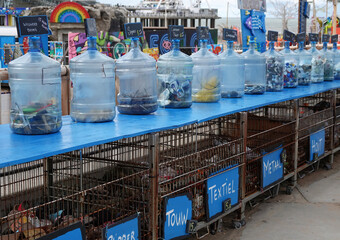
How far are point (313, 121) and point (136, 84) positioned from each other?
332 cm

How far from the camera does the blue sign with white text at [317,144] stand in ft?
21.5

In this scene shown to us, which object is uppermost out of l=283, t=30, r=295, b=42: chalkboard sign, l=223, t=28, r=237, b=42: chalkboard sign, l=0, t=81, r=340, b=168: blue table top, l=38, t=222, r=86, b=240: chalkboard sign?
l=283, t=30, r=295, b=42: chalkboard sign

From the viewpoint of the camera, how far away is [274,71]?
6.52 metres

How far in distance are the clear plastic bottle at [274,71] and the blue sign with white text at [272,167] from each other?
1.04 m

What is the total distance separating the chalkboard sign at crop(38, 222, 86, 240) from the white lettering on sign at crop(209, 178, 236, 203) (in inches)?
67.0

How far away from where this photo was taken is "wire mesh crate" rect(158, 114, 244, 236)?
3992 mm

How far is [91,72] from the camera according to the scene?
402cm

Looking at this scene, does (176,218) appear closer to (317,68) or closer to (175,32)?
(175,32)

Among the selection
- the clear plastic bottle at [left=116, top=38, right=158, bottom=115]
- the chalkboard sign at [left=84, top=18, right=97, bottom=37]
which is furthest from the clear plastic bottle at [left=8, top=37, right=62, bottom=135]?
the clear plastic bottle at [left=116, top=38, right=158, bottom=115]

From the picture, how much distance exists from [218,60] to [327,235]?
6.96 ft

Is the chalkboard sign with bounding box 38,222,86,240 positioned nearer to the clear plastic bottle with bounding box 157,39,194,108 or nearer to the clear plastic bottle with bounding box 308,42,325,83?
the clear plastic bottle with bounding box 157,39,194,108

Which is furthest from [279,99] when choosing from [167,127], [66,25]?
[66,25]

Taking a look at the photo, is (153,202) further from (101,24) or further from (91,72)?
(101,24)

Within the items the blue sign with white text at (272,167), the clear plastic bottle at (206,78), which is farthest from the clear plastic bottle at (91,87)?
the blue sign with white text at (272,167)
